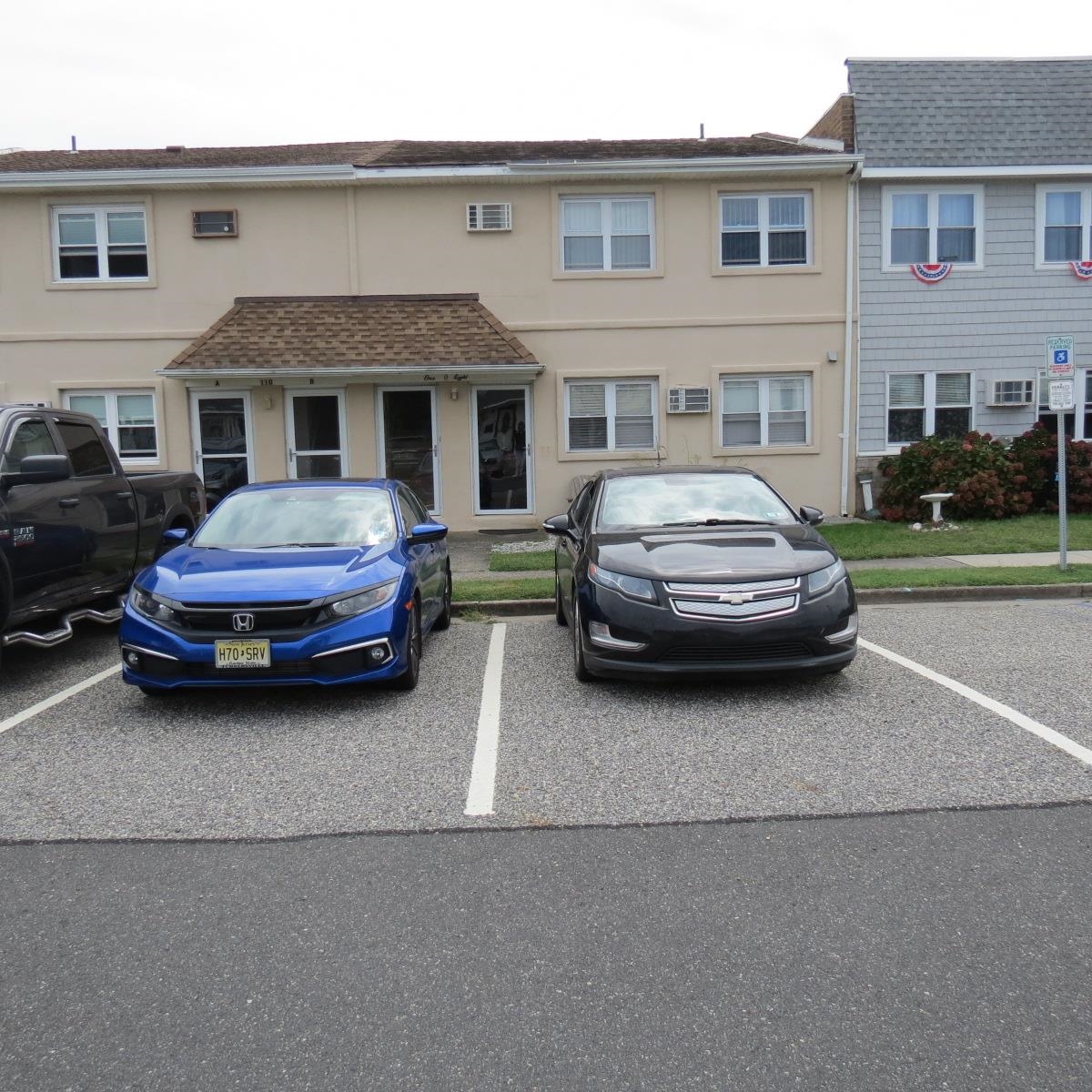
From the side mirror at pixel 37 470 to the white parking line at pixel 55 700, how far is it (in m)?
1.49

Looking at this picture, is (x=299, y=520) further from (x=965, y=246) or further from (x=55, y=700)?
(x=965, y=246)

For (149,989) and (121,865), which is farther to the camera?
(121,865)

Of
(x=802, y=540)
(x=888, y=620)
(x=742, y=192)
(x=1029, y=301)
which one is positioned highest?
(x=742, y=192)

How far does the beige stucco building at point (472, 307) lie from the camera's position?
50.0 feet

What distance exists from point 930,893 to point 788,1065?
Answer: 120 cm

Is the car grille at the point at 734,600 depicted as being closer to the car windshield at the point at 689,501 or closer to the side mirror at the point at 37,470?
the car windshield at the point at 689,501

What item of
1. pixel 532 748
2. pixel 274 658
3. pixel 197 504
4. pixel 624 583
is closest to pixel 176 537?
pixel 274 658

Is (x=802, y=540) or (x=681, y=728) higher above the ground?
(x=802, y=540)

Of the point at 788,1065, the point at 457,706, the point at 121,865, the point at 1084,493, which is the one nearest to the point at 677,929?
the point at 788,1065

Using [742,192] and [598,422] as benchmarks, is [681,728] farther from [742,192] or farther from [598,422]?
[742,192]

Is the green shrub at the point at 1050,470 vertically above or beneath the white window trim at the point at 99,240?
beneath

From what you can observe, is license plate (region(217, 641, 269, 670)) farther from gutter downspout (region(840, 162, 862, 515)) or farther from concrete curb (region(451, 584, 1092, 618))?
gutter downspout (region(840, 162, 862, 515))

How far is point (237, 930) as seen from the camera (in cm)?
337

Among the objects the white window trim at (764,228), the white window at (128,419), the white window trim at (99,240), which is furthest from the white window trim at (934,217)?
the white window at (128,419)
